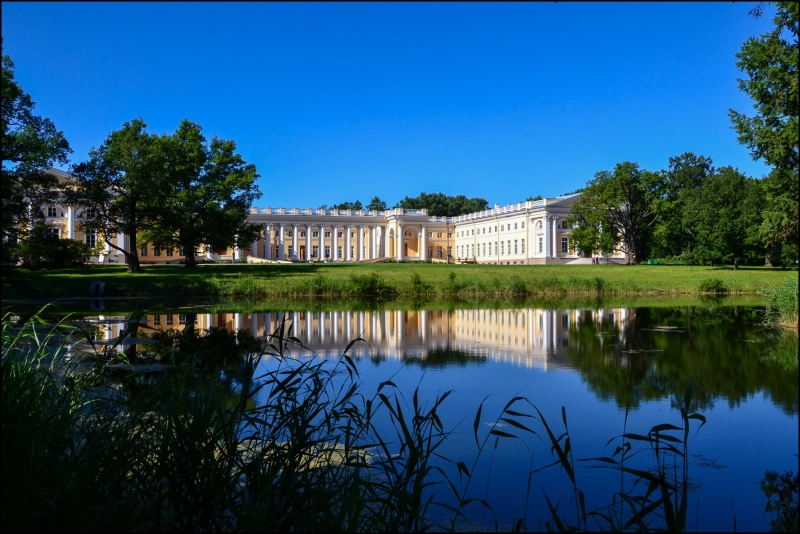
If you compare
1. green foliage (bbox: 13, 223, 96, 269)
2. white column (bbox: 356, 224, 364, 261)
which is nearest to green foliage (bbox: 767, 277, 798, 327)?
green foliage (bbox: 13, 223, 96, 269)

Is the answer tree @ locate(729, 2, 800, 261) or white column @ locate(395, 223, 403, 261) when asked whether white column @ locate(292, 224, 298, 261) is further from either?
tree @ locate(729, 2, 800, 261)

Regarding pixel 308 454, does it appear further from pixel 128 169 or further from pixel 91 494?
pixel 128 169

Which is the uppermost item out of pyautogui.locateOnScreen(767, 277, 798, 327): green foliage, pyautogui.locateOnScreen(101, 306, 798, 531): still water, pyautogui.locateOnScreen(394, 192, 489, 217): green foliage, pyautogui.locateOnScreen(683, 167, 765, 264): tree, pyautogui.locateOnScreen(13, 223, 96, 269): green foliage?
pyautogui.locateOnScreen(394, 192, 489, 217): green foliage

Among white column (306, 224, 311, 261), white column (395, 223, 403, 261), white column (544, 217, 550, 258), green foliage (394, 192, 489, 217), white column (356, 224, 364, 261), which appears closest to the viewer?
white column (544, 217, 550, 258)

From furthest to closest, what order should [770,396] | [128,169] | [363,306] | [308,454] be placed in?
1. [128,169]
2. [363,306]
3. [770,396]
4. [308,454]

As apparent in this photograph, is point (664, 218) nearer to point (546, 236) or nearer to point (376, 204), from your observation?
point (546, 236)

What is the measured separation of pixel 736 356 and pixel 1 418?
378 inches

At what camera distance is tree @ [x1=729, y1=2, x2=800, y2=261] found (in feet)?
37.8

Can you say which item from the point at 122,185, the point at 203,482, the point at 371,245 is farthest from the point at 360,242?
the point at 203,482

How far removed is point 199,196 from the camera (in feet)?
103

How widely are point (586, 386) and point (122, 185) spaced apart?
2601 cm

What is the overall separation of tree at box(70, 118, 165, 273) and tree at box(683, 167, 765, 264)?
1148 inches

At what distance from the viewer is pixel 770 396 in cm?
671

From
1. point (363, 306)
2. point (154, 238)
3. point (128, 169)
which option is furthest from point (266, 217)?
point (363, 306)
